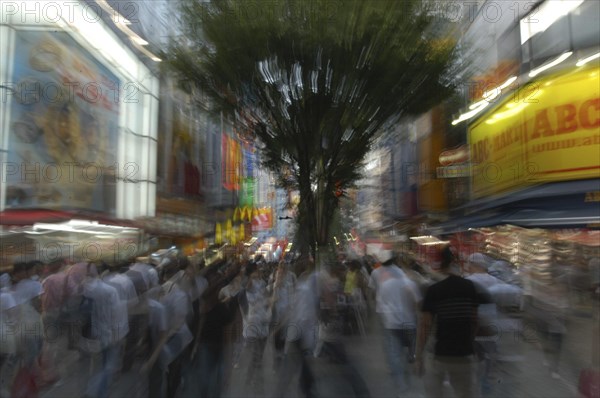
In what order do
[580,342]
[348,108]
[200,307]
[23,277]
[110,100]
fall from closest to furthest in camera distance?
[200,307] < [23,277] < [580,342] < [110,100] < [348,108]

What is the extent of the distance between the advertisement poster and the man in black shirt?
18.1 ft

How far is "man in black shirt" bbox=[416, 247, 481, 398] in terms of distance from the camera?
4.18m

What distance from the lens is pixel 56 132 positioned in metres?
7.39

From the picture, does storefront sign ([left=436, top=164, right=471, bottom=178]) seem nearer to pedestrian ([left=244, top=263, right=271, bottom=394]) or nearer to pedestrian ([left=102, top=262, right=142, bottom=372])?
pedestrian ([left=244, top=263, right=271, bottom=394])

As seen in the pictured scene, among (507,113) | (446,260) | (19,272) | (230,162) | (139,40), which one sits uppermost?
(139,40)

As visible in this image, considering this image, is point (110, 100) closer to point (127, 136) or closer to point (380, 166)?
point (127, 136)

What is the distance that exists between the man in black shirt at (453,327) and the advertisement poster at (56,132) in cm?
552

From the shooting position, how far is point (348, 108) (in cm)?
870

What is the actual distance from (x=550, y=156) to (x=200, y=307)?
5.60 metres

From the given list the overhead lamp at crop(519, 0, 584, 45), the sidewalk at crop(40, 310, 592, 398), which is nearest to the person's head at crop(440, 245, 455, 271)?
the sidewalk at crop(40, 310, 592, 398)

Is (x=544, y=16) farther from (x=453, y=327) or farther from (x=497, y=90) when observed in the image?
(x=453, y=327)

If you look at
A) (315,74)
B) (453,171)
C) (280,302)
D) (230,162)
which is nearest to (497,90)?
(453,171)

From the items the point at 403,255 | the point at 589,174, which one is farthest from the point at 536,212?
the point at 403,255

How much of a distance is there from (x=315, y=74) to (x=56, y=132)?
4.31m
